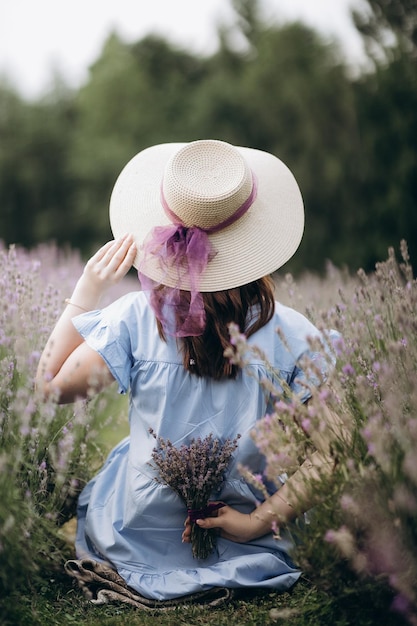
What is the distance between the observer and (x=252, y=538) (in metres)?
2.36

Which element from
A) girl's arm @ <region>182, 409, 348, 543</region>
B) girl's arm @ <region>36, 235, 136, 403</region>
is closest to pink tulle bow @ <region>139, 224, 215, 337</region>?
girl's arm @ <region>36, 235, 136, 403</region>

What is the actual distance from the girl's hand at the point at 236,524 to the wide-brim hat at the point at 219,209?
2.67 feet

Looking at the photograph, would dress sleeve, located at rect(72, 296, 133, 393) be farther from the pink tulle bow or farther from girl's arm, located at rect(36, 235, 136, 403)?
the pink tulle bow

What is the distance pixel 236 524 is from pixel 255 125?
19.8 meters

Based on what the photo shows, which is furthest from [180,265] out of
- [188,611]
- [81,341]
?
[188,611]

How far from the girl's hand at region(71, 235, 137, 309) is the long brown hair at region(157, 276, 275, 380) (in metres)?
0.24

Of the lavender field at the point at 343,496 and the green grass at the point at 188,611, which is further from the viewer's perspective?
the green grass at the point at 188,611

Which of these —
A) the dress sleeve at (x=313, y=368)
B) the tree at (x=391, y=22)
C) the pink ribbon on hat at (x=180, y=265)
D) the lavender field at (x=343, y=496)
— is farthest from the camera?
the tree at (x=391, y=22)

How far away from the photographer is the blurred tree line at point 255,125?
9797 mm

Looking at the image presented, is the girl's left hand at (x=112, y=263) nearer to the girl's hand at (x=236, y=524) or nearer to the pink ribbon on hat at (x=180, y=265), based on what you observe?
Answer: the pink ribbon on hat at (x=180, y=265)

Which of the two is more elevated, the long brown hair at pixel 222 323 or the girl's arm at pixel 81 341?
the girl's arm at pixel 81 341

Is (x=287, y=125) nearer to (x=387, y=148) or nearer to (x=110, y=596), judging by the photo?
(x=387, y=148)

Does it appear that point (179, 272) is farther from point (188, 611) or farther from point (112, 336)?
point (188, 611)

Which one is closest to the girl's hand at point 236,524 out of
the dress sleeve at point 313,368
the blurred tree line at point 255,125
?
the dress sleeve at point 313,368
